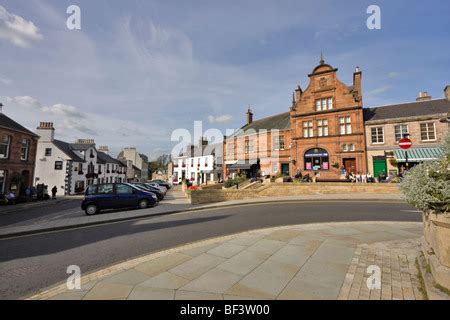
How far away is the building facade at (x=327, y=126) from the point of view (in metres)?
24.0

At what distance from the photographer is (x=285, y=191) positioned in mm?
19609

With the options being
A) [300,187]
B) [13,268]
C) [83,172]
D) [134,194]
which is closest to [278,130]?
[300,187]

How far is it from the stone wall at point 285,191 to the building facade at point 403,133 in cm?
582

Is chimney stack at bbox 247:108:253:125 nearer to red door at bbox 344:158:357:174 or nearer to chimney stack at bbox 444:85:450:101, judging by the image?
red door at bbox 344:158:357:174

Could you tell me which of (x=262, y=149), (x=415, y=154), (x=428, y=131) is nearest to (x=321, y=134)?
(x=262, y=149)

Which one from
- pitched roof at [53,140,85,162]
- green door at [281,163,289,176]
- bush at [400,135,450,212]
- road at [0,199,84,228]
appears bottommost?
road at [0,199,84,228]

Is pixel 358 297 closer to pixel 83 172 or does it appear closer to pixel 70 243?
pixel 70 243

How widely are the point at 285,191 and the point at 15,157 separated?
90.3 ft

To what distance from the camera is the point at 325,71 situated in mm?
25844

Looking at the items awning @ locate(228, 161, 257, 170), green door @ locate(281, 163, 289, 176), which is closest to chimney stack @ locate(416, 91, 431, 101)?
green door @ locate(281, 163, 289, 176)

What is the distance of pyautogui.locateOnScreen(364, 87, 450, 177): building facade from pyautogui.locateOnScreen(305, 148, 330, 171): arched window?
425 cm

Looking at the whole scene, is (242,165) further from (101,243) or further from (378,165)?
(101,243)

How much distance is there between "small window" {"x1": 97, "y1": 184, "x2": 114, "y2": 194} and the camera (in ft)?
44.4

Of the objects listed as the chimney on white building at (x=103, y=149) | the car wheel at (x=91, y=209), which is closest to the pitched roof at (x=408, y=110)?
the car wheel at (x=91, y=209)
